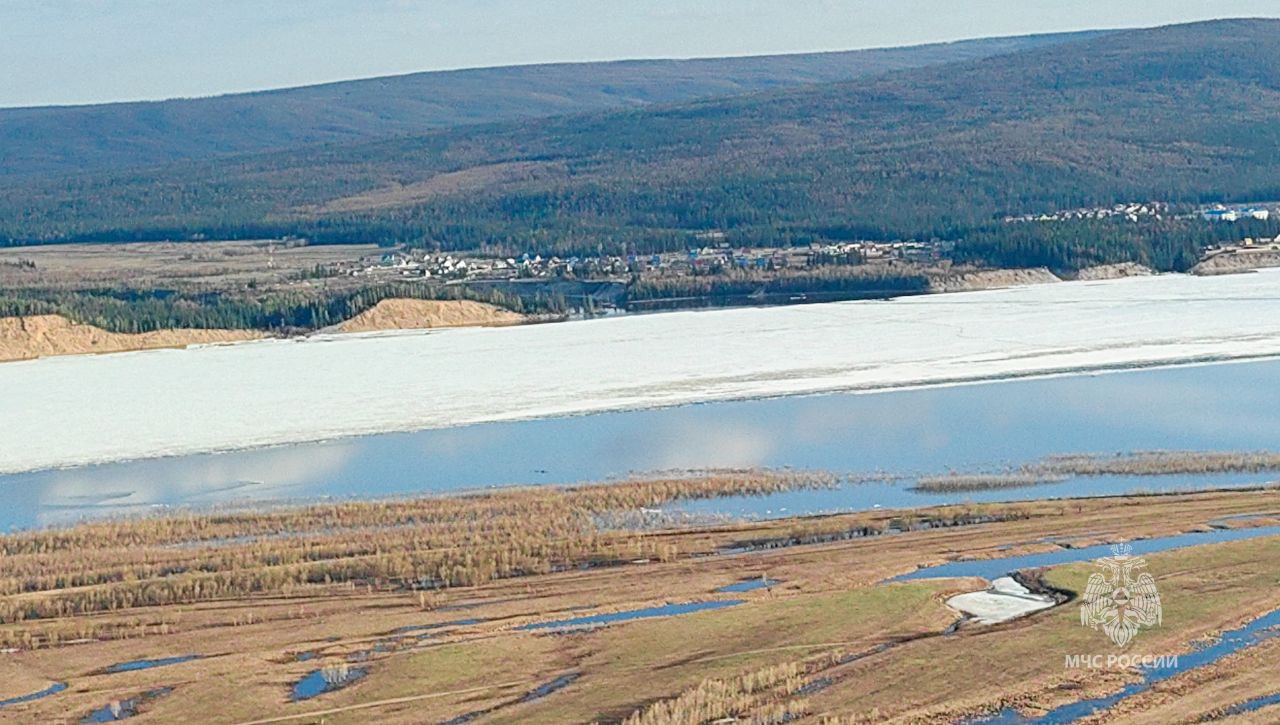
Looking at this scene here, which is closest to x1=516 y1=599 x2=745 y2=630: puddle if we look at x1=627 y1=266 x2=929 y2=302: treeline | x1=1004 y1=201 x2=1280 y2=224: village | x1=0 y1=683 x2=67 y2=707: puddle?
x1=0 y1=683 x2=67 y2=707: puddle

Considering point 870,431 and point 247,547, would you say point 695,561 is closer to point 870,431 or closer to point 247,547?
point 247,547

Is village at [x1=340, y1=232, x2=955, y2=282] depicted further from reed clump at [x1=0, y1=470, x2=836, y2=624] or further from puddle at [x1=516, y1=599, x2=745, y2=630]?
puddle at [x1=516, y1=599, x2=745, y2=630]

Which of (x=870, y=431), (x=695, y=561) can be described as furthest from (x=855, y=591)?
(x=870, y=431)

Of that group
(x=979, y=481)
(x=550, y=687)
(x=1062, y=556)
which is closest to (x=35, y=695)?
(x=550, y=687)

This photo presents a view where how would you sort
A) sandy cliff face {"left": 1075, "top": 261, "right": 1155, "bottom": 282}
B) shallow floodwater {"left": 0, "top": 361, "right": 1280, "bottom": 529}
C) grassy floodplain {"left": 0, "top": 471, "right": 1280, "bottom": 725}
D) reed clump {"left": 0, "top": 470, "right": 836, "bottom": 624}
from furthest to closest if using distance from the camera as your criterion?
sandy cliff face {"left": 1075, "top": 261, "right": 1155, "bottom": 282}
shallow floodwater {"left": 0, "top": 361, "right": 1280, "bottom": 529}
reed clump {"left": 0, "top": 470, "right": 836, "bottom": 624}
grassy floodplain {"left": 0, "top": 471, "right": 1280, "bottom": 725}

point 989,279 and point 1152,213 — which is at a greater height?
point 1152,213

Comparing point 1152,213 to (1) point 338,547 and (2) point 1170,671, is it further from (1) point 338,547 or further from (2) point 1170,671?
(2) point 1170,671
